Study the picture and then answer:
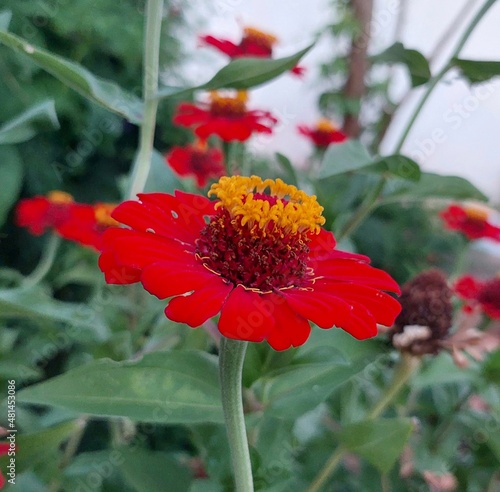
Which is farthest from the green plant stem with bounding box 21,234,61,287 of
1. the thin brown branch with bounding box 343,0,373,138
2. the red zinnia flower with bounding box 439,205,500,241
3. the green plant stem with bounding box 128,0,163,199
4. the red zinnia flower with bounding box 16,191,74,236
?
the thin brown branch with bounding box 343,0,373,138

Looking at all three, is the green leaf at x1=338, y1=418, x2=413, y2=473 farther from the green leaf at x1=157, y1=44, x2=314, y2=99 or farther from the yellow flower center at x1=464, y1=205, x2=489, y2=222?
the yellow flower center at x1=464, y1=205, x2=489, y2=222

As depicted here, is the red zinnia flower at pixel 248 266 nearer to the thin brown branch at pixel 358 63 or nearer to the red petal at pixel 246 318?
the red petal at pixel 246 318

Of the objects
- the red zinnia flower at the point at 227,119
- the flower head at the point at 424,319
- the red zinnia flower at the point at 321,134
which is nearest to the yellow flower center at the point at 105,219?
the red zinnia flower at the point at 227,119

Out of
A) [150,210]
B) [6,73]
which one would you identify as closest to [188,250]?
[150,210]

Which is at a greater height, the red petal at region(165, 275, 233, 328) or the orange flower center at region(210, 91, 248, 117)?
the orange flower center at region(210, 91, 248, 117)

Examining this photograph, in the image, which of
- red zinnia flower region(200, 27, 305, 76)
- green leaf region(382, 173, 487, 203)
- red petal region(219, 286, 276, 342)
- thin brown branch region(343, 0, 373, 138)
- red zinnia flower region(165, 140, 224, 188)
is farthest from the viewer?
thin brown branch region(343, 0, 373, 138)

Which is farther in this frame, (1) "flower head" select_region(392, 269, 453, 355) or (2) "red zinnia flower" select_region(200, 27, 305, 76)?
(2) "red zinnia flower" select_region(200, 27, 305, 76)

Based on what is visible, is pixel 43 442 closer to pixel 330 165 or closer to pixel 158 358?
pixel 158 358
